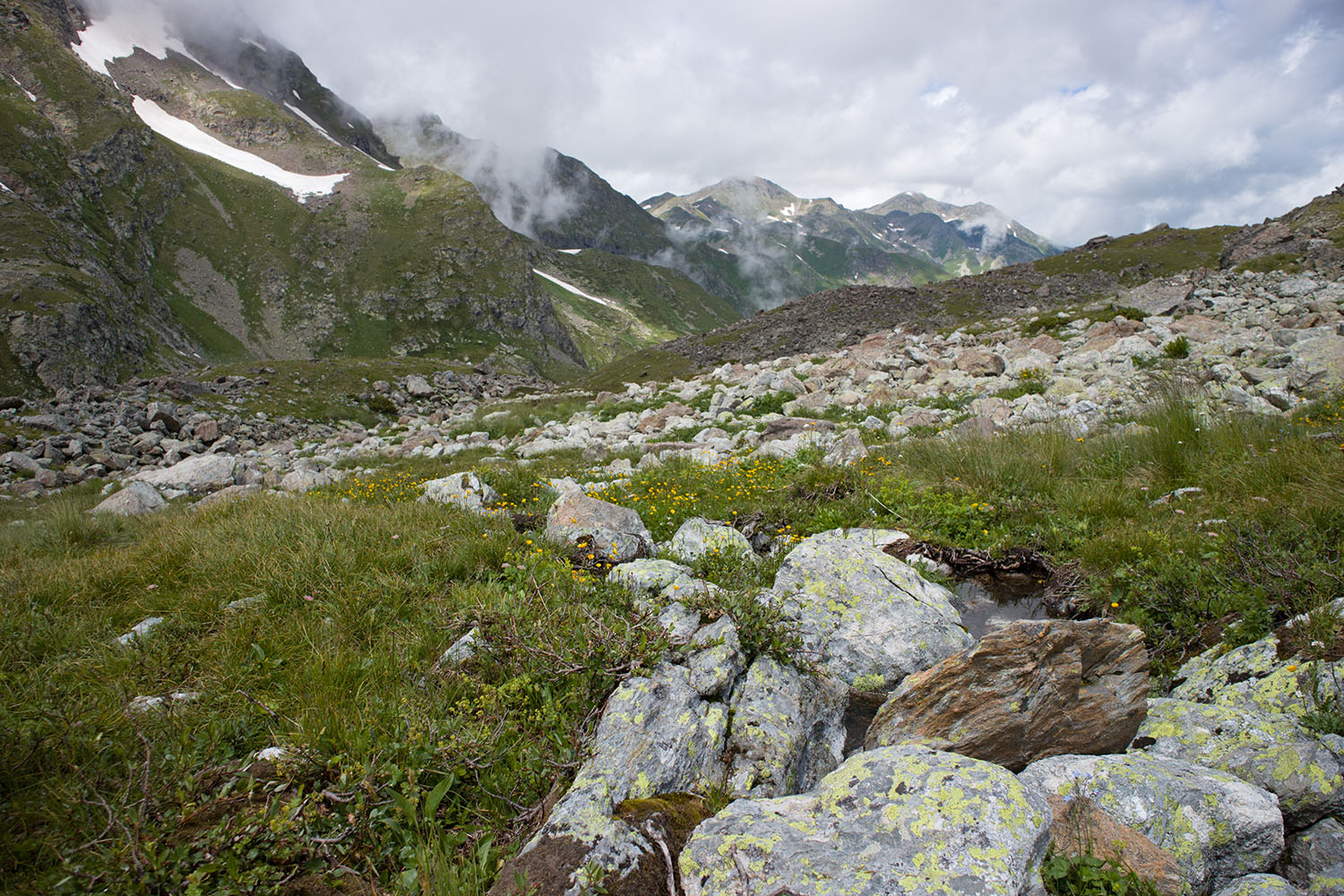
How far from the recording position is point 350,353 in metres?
114

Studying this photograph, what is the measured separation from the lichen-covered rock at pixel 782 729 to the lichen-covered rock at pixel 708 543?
5.95ft

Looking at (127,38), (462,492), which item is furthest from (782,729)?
(127,38)

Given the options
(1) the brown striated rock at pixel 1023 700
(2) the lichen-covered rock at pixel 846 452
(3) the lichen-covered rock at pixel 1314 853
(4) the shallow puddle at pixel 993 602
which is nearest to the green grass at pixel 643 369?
(2) the lichen-covered rock at pixel 846 452

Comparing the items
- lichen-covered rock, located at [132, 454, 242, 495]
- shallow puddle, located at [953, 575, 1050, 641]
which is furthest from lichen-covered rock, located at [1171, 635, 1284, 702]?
lichen-covered rock, located at [132, 454, 242, 495]

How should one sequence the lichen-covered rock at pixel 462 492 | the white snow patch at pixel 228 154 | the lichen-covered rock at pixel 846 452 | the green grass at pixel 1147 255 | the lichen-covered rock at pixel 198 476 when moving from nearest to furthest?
1. the lichen-covered rock at pixel 462 492
2. the lichen-covered rock at pixel 846 452
3. the lichen-covered rock at pixel 198 476
4. the green grass at pixel 1147 255
5. the white snow patch at pixel 228 154

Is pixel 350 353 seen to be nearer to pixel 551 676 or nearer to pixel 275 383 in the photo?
pixel 275 383

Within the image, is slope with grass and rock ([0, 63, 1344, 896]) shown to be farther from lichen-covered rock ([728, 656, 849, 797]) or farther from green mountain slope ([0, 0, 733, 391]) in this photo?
green mountain slope ([0, 0, 733, 391])

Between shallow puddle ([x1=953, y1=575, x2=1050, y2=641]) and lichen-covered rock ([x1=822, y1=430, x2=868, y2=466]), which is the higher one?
lichen-covered rock ([x1=822, y1=430, x2=868, y2=466])

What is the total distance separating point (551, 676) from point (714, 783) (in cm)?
Result: 118

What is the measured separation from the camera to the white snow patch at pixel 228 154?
13700cm

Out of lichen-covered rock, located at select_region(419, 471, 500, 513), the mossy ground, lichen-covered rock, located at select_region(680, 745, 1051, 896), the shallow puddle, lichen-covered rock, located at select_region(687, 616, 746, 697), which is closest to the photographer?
lichen-covered rock, located at select_region(680, 745, 1051, 896)

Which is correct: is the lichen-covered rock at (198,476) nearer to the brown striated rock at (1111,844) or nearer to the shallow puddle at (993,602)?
the shallow puddle at (993,602)

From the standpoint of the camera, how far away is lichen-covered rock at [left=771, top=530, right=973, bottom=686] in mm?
3943

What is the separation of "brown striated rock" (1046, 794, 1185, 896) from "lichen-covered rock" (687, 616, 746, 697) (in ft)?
5.62
